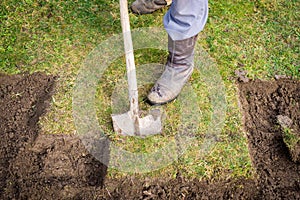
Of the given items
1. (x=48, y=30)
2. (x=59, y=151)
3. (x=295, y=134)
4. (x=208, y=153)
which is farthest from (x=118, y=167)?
(x=48, y=30)

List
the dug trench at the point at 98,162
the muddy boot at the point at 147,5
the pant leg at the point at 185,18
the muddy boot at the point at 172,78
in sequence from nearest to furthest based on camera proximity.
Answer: the dug trench at the point at 98,162 → the pant leg at the point at 185,18 → the muddy boot at the point at 172,78 → the muddy boot at the point at 147,5

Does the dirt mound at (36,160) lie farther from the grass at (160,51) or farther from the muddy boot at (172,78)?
the muddy boot at (172,78)

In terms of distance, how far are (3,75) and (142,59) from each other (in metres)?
1.21

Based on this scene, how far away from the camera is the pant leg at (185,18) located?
7.83 ft

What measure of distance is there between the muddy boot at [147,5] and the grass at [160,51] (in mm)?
58

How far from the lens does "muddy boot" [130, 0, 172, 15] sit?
3.38 meters

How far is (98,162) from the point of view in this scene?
242 cm

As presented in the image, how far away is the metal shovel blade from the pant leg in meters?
0.63

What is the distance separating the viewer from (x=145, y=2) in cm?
338

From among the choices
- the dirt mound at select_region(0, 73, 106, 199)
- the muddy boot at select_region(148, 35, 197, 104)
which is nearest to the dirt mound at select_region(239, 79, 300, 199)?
the muddy boot at select_region(148, 35, 197, 104)

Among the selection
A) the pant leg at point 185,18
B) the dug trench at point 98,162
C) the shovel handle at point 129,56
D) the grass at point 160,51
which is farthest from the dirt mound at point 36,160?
the pant leg at point 185,18

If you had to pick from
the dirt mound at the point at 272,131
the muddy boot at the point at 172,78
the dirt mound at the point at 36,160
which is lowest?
the dirt mound at the point at 272,131

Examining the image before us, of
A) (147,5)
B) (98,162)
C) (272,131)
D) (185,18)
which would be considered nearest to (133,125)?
(98,162)

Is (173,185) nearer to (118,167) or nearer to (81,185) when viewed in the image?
(118,167)
